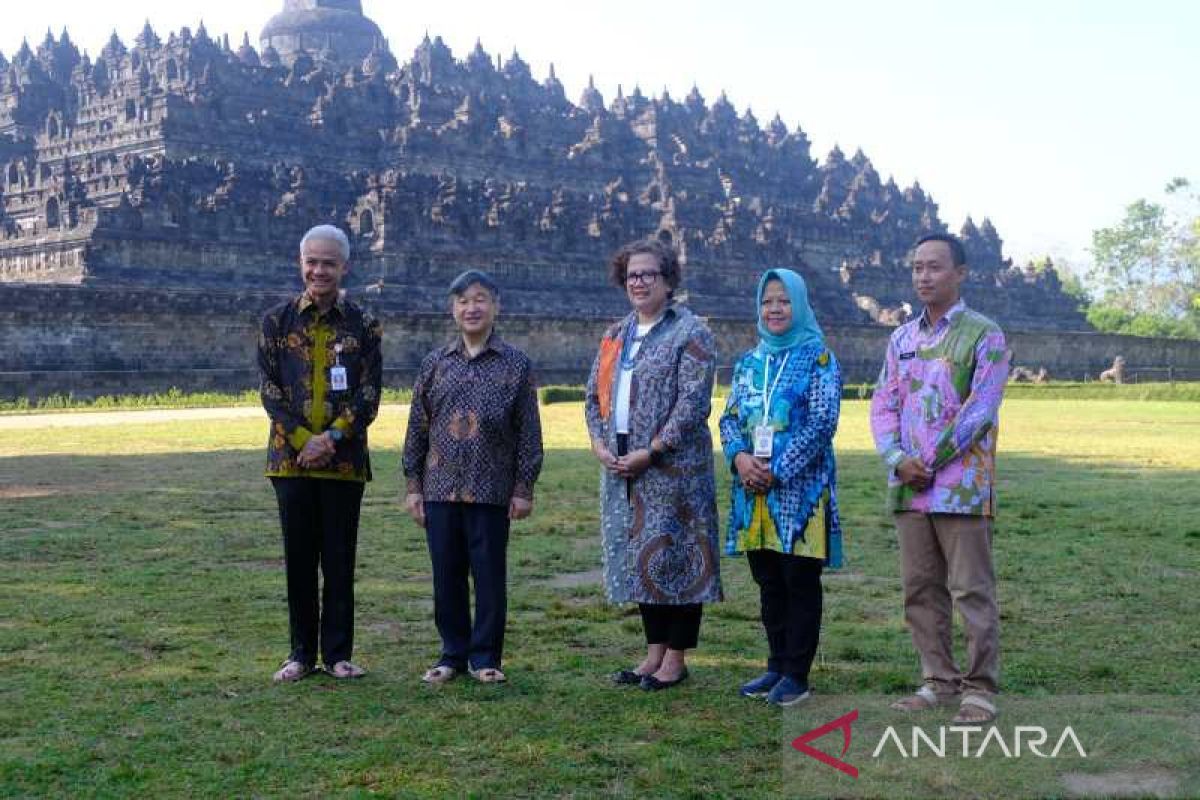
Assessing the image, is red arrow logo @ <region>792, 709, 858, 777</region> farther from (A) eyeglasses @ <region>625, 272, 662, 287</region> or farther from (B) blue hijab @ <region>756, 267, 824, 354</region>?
(A) eyeglasses @ <region>625, 272, 662, 287</region>

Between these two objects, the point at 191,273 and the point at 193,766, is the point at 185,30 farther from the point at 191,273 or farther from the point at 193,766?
the point at 193,766

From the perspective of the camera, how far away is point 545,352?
3869 centimetres

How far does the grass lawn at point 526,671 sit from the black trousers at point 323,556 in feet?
0.83

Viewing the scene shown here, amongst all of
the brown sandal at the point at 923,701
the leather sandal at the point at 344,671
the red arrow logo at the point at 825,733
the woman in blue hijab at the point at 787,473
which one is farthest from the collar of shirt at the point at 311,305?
the brown sandal at the point at 923,701

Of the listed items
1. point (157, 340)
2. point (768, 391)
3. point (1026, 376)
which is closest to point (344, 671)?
point (768, 391)

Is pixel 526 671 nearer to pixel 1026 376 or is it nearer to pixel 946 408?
pixel 946 408

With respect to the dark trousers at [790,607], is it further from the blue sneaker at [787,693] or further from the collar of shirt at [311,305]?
the collar of shirt at [311,305]

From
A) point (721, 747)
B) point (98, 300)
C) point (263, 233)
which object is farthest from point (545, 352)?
point (721, 747)

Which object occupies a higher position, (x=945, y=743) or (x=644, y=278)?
(x=644, y=278)

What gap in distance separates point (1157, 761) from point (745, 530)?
1891 mm

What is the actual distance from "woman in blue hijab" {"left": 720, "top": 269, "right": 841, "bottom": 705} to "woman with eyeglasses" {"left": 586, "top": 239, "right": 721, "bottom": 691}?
160 mm

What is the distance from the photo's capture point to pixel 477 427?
22.0 feet

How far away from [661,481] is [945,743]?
165 centimetres

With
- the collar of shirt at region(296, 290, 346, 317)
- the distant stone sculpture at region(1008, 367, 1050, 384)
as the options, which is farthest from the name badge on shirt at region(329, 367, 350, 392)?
the distant stone sculpture at region(1008, 367, 1050, 384)
